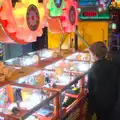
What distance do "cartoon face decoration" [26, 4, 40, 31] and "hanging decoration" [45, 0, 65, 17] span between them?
1.57 ft

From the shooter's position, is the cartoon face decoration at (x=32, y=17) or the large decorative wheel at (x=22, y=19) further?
the cartoon face decoration at (x=32, y=17)

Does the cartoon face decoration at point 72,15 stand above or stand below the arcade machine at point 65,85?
above

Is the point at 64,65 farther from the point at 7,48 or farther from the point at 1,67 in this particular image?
the point at 7,48

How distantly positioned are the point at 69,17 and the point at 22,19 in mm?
1300

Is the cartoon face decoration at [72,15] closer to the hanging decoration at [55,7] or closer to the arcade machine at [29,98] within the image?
the hanging decoration at [55,7]

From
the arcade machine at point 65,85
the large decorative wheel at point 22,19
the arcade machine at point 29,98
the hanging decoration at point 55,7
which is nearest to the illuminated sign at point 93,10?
the hanging decoration at point 55,7

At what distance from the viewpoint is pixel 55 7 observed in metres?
3.25

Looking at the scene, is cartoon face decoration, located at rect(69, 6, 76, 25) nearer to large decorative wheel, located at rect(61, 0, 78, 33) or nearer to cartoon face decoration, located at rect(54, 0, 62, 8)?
large decorative wheel, located at rect(61, 0, 78, 33)

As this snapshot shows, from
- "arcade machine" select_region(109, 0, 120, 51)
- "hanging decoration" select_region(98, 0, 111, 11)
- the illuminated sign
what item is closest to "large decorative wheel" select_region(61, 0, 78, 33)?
the illuminated sign

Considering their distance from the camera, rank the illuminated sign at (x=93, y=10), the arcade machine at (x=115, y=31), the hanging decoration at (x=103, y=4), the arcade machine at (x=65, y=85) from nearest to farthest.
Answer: the arcade machine at (x=65, y=85)
the illuminated sign at (x=93, y=10)
the hanging decoration at (x=103, y=4)
the arcade machine at (x=115, y=31)

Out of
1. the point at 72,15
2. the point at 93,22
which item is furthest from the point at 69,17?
the point at 93,22

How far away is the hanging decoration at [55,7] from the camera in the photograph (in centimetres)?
317

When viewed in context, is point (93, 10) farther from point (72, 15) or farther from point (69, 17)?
point (69, 17)

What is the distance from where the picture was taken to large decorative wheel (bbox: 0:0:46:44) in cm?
230
